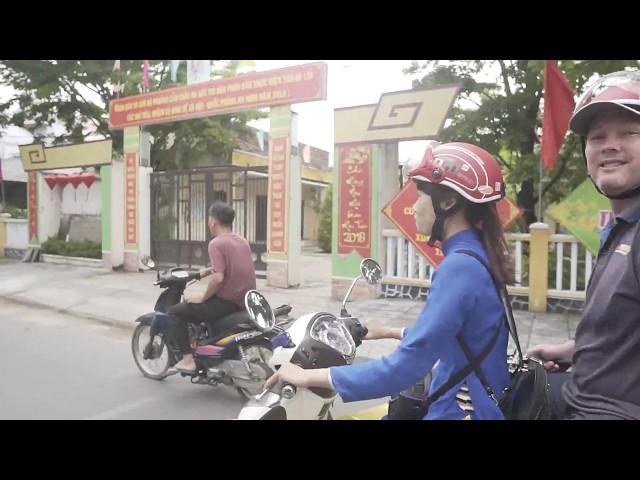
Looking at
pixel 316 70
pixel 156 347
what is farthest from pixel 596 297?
pixel 316 70

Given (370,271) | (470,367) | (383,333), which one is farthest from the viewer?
(370,271)

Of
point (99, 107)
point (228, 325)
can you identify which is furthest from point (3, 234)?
point (228, 325)

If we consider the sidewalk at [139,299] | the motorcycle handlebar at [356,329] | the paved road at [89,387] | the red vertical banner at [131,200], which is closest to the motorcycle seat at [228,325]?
the paved road at [89,387]

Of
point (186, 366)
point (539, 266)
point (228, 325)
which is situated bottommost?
point (186, 366)

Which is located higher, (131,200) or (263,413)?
(131,200)

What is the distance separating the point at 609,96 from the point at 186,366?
3.64 m

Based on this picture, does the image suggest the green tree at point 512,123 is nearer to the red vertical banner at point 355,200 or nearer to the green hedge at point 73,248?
the red vertical banner at point 355,200

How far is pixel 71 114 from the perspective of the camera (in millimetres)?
14578

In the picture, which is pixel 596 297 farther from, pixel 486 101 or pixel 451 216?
pixel 486 101

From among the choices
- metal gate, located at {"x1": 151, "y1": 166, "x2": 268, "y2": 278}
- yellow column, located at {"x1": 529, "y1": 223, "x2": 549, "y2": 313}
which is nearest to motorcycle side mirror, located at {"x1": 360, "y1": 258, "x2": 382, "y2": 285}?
yellow column, located at {"x1": 529, "y1": 223, "x2": 549, "y2": 313}

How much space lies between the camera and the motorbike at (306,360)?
1567 millimetres

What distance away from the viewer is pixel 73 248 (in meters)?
13.6

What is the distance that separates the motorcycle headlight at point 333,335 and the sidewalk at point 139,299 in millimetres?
3082

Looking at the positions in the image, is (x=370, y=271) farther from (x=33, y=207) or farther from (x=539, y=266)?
(x=33, y=207)
